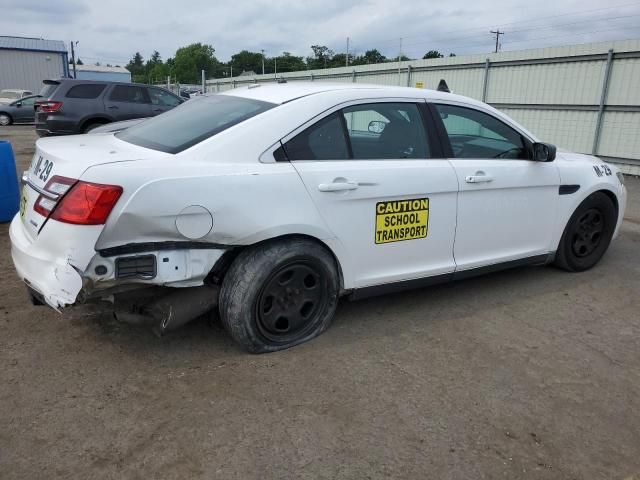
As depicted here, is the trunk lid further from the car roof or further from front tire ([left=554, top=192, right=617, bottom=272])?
front tire ([left=554, top=192, right=617, bottom=272])

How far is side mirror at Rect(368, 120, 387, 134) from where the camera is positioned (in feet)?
11.8

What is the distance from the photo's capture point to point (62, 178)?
9.12 feet

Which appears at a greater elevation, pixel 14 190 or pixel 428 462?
pixel 14 190

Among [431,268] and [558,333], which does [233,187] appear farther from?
[558,333]

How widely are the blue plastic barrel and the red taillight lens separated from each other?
3942 millimetres

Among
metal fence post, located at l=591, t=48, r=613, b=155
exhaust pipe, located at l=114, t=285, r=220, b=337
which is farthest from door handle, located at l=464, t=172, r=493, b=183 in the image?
metal fence post, located at l=591, t=48, r=613, b=155

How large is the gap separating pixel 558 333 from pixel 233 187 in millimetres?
2405

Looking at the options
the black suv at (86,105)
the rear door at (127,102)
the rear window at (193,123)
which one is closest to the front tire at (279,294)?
the rear window at (193,123)

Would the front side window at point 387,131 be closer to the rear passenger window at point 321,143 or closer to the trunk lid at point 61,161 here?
the rear passenger window at point 321,143

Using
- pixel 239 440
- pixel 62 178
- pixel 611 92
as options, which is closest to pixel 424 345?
pixel 239 440

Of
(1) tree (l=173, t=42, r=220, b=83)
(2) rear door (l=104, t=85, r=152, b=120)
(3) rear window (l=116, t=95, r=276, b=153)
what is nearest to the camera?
(3) rear window (l=116, t=95, r=276, b=153)

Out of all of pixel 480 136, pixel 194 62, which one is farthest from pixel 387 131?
pixel 194 62

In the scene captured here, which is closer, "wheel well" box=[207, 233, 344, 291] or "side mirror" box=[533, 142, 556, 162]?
"wheel well" box=[207, 233, 344, 291]

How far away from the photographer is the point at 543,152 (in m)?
4.16
